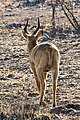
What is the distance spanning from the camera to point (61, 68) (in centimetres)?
1748

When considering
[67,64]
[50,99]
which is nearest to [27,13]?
[67,64]

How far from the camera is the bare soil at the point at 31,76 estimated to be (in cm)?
1102

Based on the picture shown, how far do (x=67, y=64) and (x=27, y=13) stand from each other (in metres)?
17.6

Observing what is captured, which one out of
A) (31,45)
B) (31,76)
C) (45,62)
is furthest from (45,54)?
(31,76)

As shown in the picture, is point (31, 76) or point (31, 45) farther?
point (31, 76)

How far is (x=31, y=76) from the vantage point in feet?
53.6

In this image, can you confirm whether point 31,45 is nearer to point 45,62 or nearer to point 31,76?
point 45,62

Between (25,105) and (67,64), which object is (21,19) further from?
(25,105)

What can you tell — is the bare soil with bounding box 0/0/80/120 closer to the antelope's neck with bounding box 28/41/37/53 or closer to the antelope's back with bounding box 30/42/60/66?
the antelope's back with bounding box 30/42/60/66

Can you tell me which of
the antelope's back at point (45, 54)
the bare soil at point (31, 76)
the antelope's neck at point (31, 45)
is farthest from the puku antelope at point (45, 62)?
the antelope's neck at point (31, 45)

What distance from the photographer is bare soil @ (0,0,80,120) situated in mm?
A: 11016

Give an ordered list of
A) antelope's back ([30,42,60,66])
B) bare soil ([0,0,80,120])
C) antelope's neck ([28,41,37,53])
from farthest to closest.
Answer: antelope's neck ([28,41,37,53])
antelope's back ([30,42,60,66])
bare soil ([0,0,80,120])

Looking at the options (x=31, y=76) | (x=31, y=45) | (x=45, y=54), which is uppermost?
(x=45, y=54)

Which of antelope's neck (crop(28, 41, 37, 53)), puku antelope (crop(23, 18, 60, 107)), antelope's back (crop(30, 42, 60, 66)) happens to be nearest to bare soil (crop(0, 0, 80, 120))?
puku antelope (crop(23, 18, 60, 107))
